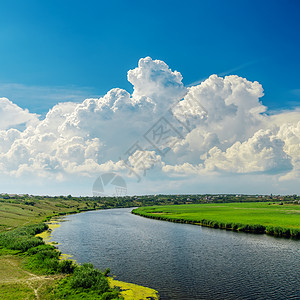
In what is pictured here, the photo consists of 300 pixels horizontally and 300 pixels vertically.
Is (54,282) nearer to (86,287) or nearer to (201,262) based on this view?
(86,287)

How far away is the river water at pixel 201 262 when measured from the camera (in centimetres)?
3381

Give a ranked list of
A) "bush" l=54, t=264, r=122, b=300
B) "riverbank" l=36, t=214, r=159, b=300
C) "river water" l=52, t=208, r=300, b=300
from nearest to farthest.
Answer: "bush" l=54, t=264, r=122, b=300, "riverbank" l=36, t=214, r=159, b=300, "river water" l=52, t=208, r=300, b=300

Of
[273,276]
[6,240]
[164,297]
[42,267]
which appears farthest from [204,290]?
[6,240]

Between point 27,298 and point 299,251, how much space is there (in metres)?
53.2

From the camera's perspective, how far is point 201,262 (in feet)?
152

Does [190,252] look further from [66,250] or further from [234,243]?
[66,250]

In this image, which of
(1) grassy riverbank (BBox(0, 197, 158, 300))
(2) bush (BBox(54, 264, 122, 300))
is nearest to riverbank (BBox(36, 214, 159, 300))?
(1) grassy riverbank (BBox(0, 197, 158, 300))

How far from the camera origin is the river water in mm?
33812

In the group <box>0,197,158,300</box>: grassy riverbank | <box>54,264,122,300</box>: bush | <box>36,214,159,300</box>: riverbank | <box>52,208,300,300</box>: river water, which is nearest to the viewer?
<box>54,264,122,300</box>: bush

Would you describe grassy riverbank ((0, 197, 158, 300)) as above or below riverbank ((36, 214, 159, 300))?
above

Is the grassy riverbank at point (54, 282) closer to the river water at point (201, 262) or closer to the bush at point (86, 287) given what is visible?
the bush at point (86, 287)

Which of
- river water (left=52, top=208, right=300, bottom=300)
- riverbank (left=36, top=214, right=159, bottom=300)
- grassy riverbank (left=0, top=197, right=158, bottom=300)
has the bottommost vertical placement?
river water (left=52, top=208, right=300, bottom=300)

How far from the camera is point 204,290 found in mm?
33438

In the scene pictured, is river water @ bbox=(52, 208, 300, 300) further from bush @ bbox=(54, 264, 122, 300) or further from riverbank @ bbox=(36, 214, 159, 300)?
bush @ bbox=(54, 264, 122, 300)
